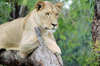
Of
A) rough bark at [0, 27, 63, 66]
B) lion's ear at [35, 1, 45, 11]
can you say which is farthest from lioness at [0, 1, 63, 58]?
rough bark at [0, 27, 63, 66]

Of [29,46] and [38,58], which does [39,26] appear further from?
[38,58]

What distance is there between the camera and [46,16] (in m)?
3.15

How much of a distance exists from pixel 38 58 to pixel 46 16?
770 mm

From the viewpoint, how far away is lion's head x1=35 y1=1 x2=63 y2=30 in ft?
10.2

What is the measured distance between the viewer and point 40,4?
323 centimetres

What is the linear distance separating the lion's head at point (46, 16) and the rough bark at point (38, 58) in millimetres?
186

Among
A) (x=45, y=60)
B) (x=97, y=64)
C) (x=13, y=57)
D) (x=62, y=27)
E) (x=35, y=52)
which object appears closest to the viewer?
(x=45, y=60)

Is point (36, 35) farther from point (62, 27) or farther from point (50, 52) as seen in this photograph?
point (62, 27)

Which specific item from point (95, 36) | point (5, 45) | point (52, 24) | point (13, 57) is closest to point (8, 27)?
point (5, 45)

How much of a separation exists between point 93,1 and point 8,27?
9.15ft

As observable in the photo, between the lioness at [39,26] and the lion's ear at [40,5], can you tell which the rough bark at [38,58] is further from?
the lion's ear at [40,5]

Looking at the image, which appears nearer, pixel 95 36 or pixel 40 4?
pixel 40 4

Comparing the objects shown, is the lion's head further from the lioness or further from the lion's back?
the lion's back

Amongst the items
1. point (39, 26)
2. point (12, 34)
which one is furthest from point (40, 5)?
Answer: point (12, 34)
